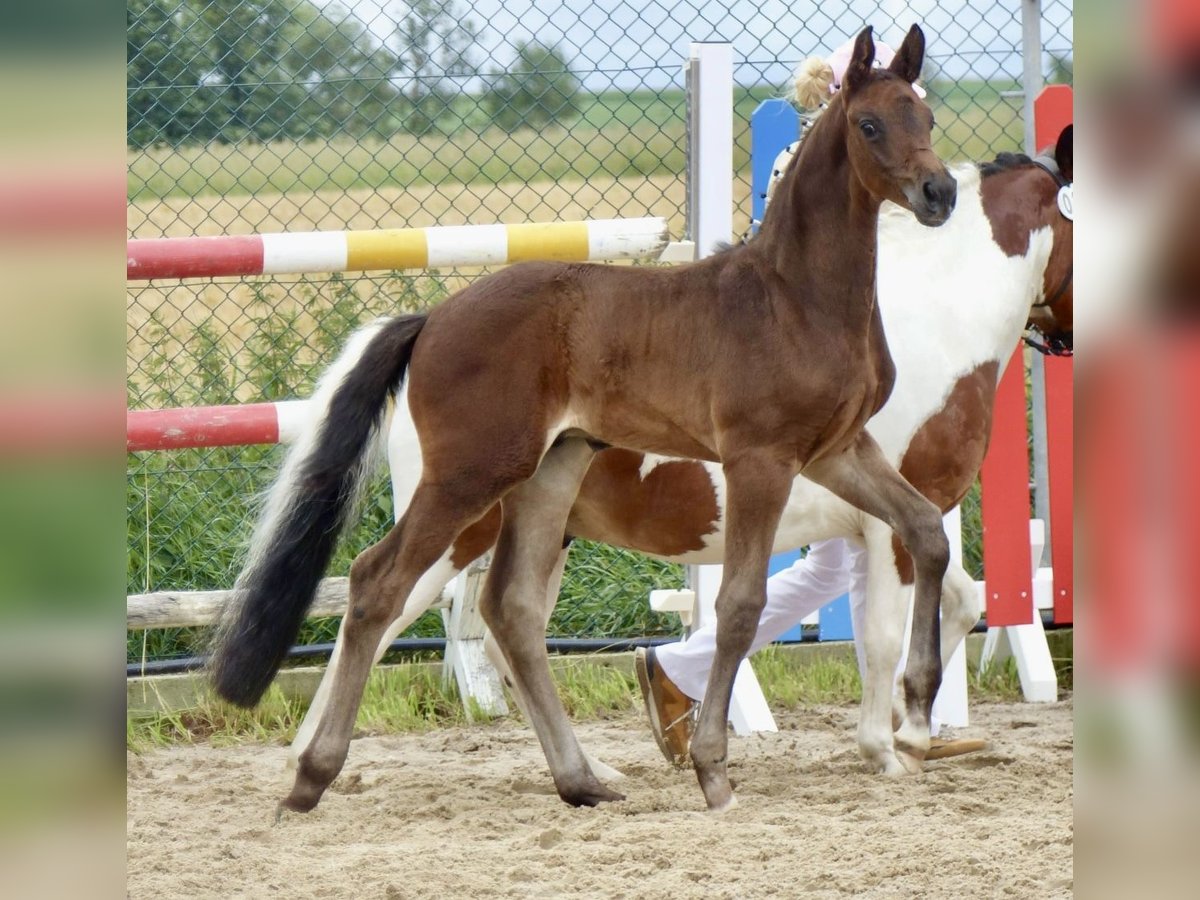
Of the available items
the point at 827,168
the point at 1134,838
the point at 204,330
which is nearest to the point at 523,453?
the point at 827,168

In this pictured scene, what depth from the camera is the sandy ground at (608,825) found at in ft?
8.90

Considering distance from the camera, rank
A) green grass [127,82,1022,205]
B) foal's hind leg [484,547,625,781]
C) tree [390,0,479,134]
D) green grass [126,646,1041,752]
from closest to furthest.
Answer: foal's hind leg [484,547,625,781] → green grass [126,646,1041,752] → tree [390,0,479,134] → green grass [127,82,1022,205]

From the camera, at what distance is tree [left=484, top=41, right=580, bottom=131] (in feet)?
22.8

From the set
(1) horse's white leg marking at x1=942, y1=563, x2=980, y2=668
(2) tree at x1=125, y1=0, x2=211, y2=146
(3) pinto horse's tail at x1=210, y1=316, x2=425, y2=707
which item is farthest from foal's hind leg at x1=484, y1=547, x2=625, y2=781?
(2) tree at x1=125, y1=0, x2=211, y2=146

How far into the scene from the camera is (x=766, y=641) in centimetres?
449

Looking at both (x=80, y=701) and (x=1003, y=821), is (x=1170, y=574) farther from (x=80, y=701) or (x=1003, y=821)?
(x=1003, y=821)

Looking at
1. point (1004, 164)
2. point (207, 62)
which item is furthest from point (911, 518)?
point (207, 62)

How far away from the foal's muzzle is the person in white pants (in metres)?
1.41

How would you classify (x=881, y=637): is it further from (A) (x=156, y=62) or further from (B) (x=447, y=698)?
(A) (x=156, y=62)

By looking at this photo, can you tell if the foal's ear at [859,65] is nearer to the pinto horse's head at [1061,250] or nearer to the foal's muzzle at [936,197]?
the foal's muzzle at [936,197]

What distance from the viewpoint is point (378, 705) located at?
5.12 meters

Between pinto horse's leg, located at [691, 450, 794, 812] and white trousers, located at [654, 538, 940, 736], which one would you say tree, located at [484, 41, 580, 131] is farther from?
pinto horse's leg, located at [691, 450, 794, 812]

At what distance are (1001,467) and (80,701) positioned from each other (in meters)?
4.82

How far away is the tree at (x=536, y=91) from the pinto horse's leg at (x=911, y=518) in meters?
2.71
